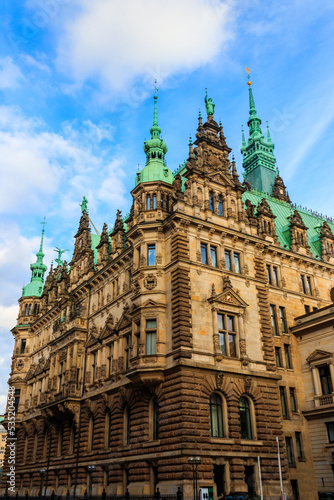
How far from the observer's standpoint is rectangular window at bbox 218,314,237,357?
1460 inches

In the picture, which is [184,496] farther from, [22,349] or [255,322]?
[22,349]

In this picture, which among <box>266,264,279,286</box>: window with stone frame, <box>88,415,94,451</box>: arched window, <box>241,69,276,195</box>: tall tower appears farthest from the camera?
<box>241,69,276,195</box>: tall tower

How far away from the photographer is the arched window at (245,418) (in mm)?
35906

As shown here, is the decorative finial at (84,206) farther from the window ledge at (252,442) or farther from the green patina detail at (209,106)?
the window ledge at (252,442)

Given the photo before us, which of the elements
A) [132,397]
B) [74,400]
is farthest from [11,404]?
[132,397]

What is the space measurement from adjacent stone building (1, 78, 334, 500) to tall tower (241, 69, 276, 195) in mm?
15236

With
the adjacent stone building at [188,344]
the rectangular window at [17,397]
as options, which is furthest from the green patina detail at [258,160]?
the rectangular window at [17,397]

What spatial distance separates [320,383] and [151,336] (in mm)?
16086

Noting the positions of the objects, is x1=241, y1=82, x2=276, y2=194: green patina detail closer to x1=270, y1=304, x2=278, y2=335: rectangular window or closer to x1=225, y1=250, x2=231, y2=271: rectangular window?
x1=270, y1=304, x2=278, y2=335: rectangular window

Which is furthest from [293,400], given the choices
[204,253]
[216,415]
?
[204,253]

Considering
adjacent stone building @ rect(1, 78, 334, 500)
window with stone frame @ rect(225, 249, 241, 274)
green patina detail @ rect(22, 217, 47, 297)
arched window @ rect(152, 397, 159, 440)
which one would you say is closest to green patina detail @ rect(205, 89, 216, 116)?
adjacent stone building @ rect(1, 78, 334, 500)

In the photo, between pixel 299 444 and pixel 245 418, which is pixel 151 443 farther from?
pixel 299 444

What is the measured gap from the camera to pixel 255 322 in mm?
40344

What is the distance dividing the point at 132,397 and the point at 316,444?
16.1m
